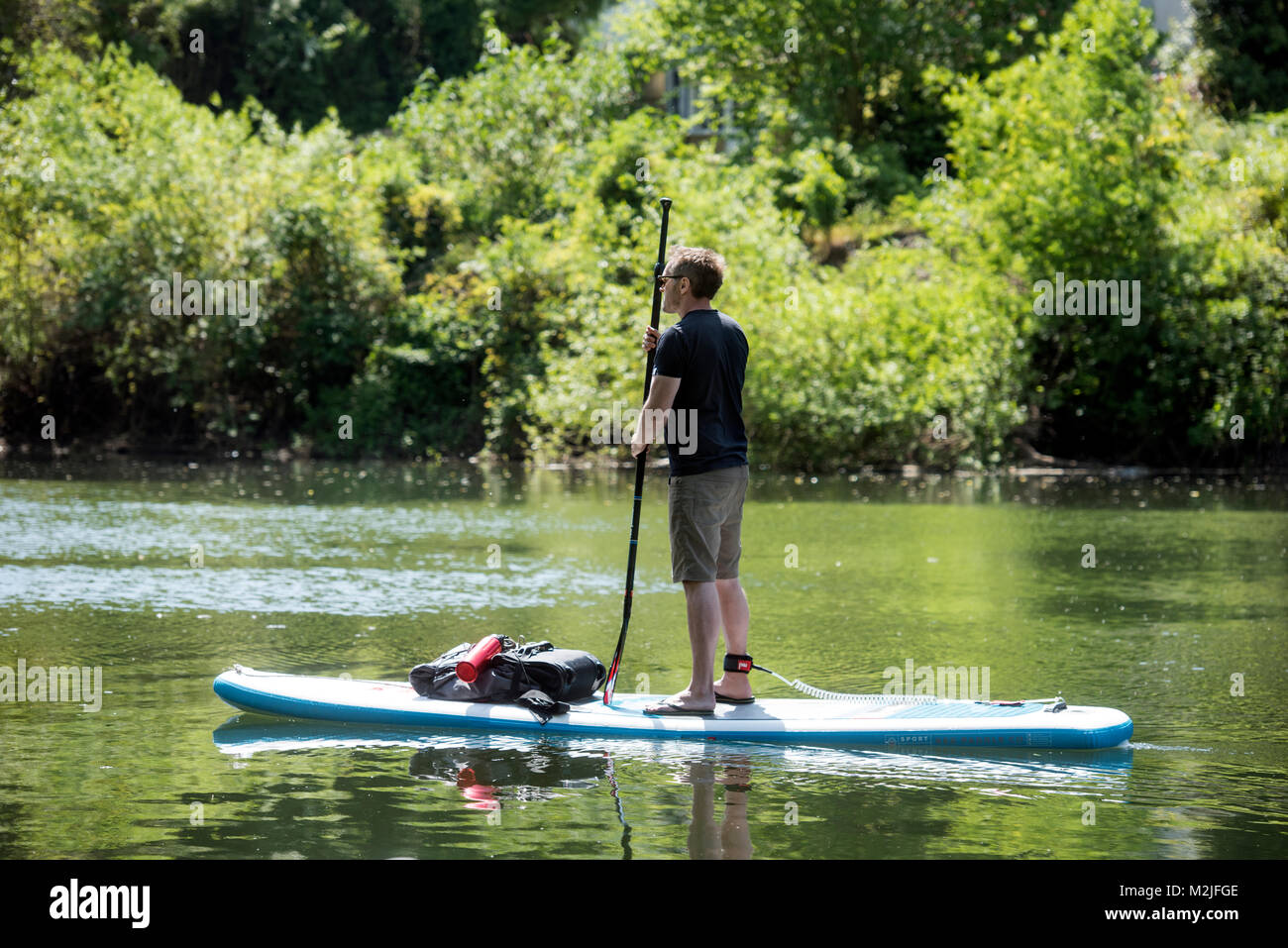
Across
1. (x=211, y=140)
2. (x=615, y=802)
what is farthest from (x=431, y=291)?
(x=615, y=802)

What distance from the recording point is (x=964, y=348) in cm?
2727

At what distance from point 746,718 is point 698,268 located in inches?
86.0

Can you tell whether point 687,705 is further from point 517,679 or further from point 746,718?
point 517,679

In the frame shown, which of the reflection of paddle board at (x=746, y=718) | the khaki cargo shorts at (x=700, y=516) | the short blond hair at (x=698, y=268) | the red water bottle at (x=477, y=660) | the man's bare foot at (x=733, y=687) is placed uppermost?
the short blond hair at (x=698, y=268)

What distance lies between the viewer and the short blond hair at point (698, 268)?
24.2ft

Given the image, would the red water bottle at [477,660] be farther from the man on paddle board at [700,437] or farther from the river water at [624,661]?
the man on paddle board at [700,437]

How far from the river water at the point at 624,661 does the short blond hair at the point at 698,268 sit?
2.19 metres

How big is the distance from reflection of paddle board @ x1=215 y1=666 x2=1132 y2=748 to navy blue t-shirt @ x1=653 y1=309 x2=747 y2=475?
4.06ft

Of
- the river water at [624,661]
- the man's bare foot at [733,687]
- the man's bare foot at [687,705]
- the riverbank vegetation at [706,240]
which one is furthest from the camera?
the riverbank vegetation at [706,240]

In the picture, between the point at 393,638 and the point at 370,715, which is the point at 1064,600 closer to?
the point at 393,638

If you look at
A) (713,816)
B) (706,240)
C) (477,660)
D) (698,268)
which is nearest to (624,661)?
(477,660)

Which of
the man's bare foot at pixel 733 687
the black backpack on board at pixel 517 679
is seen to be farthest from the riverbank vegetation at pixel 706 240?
the black backpack on board at pixel 517 679

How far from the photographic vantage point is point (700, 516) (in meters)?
7.42
